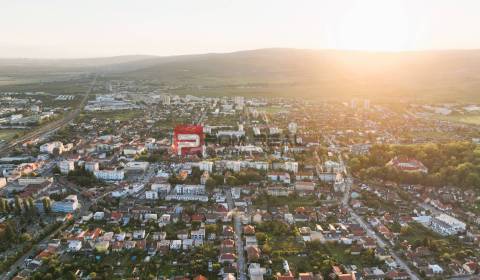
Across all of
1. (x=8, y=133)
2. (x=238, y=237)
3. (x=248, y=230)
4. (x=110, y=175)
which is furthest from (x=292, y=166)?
(x=8, y=133)

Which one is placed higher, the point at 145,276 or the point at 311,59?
the point at 311,59

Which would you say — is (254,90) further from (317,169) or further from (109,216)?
(109,216)

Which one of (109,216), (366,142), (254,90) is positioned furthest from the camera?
(254,90)

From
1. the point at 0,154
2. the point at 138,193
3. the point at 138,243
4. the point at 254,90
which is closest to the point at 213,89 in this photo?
the point at 254,90

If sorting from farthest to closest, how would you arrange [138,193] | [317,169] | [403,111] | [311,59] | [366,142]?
[311,59]
[403,111]
[366,142]
[317,169]
[138,193]

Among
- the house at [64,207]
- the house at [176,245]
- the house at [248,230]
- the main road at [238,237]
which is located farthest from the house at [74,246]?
the house at [248,230]

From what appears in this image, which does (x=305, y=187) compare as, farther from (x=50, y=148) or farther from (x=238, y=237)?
(x=50, y=148)
